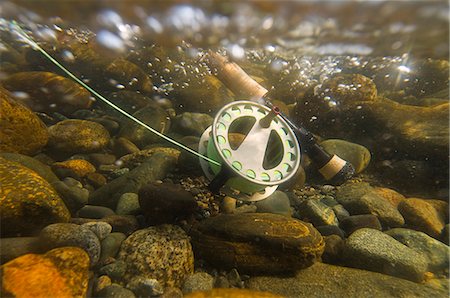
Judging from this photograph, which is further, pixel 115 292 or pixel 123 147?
pixel 123 147

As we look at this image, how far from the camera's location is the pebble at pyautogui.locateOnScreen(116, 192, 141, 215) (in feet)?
11.3

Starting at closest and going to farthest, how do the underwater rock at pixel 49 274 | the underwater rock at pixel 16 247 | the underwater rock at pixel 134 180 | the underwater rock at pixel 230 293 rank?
1. the underwater rock at pixel 49 274
2. the underwater rock at pixel 16 247
3. the underwater rock at pixel 230 293
4. the underwater rock at pixel 134 180

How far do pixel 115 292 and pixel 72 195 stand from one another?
1.62 metres

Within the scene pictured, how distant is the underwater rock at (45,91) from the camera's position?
508cm

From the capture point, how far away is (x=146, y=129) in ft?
16.9

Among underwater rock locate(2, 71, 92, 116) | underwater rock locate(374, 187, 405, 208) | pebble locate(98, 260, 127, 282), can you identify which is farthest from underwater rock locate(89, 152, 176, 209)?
underwater rock locate(374, 187, 405, 208)

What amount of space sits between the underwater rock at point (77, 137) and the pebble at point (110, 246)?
2.27m

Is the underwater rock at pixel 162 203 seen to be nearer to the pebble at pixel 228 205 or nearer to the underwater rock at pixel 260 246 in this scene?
the underwater rock at pixel 260 246

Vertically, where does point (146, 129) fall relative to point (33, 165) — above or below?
above

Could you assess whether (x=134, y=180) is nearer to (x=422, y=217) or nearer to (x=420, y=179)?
(x=422, y=217)

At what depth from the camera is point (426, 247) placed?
3.50 m

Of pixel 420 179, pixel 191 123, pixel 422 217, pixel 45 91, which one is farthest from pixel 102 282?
pixel 420 179

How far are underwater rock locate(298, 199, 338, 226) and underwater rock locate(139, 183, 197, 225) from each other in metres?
1.82

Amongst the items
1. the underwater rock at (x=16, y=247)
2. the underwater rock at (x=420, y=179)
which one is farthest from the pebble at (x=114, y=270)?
the underwater rock at (x=420, y=179)
